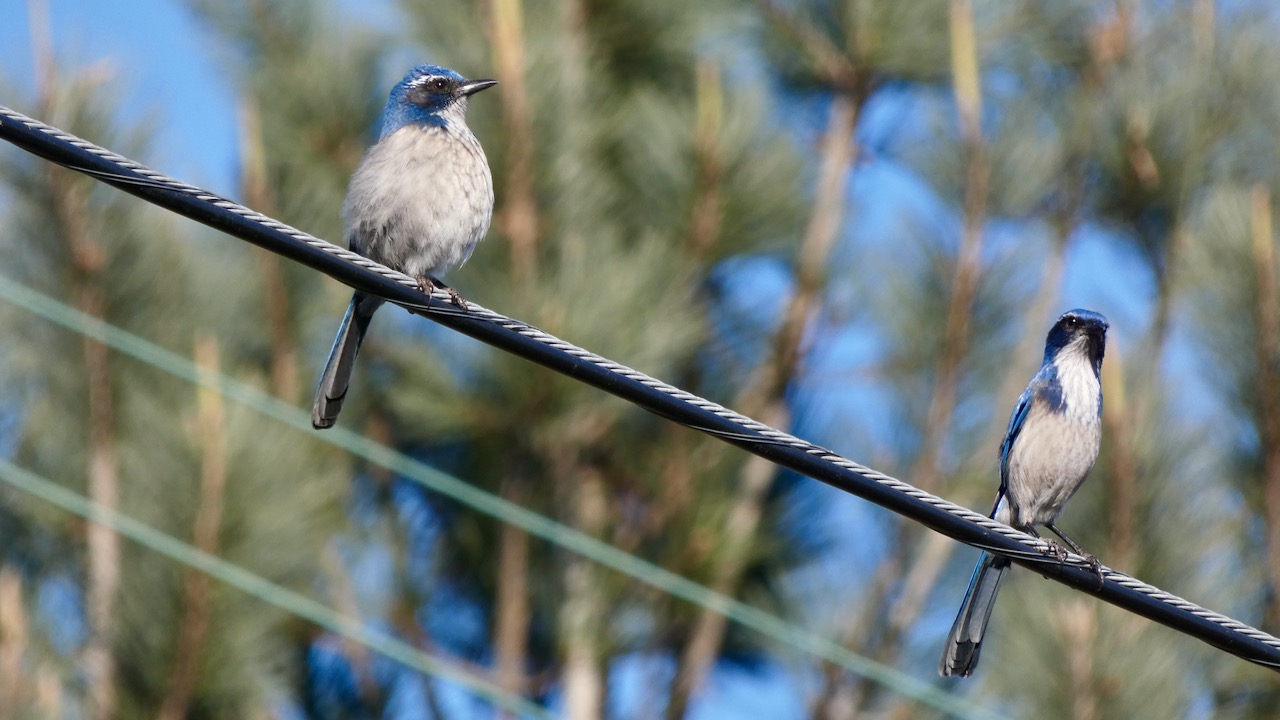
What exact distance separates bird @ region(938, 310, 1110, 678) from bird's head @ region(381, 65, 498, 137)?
2018 millimetres

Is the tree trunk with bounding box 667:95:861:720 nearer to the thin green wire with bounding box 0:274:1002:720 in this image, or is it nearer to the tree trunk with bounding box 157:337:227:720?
the thin green wire with bounding box 0:274:1002:720

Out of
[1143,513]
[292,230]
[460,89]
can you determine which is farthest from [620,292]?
[292,230]

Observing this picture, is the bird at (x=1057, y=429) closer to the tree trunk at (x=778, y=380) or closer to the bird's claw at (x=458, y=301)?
the bird's claw at (x=458, y=301)

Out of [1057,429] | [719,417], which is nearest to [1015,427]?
[1057,429]

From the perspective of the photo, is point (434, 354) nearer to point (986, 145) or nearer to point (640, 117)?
point (640, 117)

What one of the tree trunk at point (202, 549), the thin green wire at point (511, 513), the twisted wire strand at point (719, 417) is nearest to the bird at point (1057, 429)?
the thin green wire at point (511, 513)

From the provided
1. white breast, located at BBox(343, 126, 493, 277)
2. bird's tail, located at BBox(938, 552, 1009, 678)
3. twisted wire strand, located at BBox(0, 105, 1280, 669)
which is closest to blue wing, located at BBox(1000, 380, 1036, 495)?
bird's tail, located at BBox(938, 552, 1009, 678)

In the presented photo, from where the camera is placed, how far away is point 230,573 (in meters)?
6.48

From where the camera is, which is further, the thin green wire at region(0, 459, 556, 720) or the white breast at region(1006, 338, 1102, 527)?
the thin green wire at region(0, 459, 556, 720)

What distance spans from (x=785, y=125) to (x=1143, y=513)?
2746 millimetres

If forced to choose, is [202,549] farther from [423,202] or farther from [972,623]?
[972,623]

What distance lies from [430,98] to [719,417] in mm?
2543

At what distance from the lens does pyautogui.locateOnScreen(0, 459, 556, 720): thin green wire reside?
21.2 ft

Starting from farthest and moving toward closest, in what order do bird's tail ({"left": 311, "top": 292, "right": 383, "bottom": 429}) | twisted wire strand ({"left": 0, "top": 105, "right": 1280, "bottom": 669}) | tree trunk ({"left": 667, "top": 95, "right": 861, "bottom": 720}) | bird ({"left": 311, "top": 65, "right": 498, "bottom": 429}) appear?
tree trunk ({"left": 667, "top": 95, "right": 861, "bottom": 720}), bird ({"left": 311, "top": 65, "right": 498, "bottom": 429}), bird's tail ({"left": 311, "top": 292, "right": 383, "bottom": 429}), twisted wire strand ({"left": 0, "top": 105, "right": 1280, "bottom": 669})
